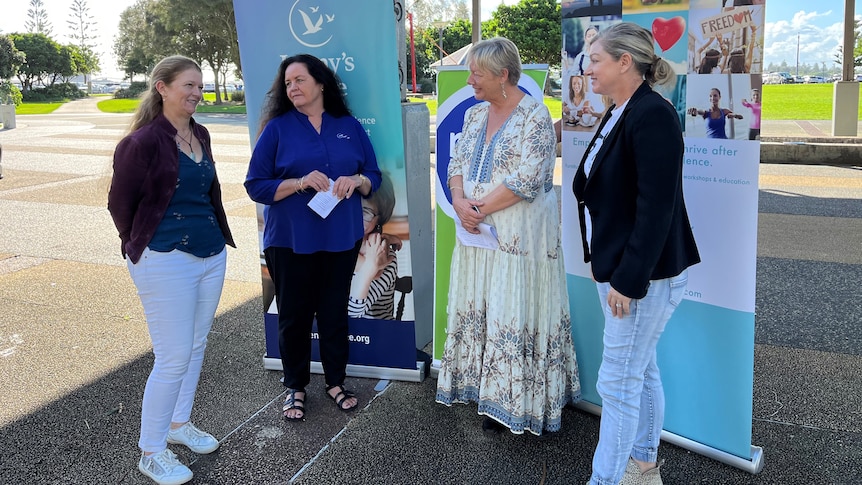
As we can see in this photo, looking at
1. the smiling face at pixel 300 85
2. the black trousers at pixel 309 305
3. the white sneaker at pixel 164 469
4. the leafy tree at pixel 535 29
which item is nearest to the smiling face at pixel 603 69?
the smiling face at pixel 300 85

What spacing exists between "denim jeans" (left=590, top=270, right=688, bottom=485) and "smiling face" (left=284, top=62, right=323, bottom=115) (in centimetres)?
174

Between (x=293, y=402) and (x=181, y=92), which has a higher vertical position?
(x=181, y=92)

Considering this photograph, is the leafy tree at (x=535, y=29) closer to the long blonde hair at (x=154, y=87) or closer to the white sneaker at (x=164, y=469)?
the long blonde hair at (x=154, y=87)

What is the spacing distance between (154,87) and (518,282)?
5.93ft

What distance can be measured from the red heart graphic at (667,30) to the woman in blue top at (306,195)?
1.53 meters

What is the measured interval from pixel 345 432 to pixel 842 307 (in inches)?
151

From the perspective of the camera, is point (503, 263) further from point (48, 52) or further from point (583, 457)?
point (48, 52)

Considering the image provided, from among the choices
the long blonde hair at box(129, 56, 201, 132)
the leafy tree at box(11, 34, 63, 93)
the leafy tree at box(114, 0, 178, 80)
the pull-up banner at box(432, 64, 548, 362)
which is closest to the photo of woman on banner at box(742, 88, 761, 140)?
the pull-up banner at box(432, 64, 548, 362)

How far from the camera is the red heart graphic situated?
2.72 meters

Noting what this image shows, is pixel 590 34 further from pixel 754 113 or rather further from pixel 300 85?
pixel 300 85

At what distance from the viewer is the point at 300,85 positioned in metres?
3.31

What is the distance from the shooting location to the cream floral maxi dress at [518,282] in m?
2.95

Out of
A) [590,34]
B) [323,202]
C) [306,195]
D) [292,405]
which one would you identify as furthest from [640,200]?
[292,405]

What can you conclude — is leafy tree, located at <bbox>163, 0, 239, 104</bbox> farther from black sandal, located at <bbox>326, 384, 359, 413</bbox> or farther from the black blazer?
the black blazer
